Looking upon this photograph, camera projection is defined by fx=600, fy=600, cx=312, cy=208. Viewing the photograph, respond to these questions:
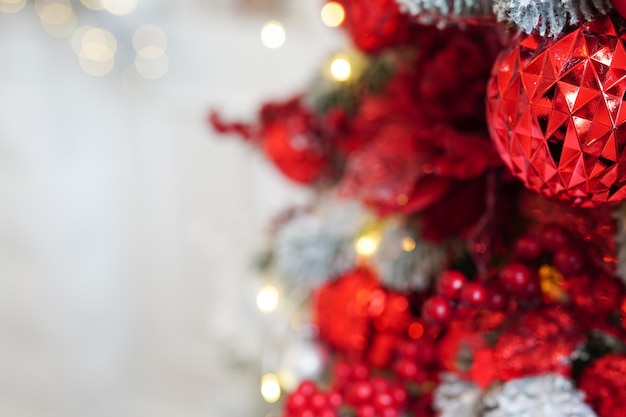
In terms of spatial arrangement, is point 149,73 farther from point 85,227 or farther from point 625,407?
point 625,407

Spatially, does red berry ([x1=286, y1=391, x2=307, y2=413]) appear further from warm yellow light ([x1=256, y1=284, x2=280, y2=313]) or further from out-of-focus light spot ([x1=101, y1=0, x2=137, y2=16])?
out-of-focus light spot ([x1=101, y1=0, x2=137, y2=16])

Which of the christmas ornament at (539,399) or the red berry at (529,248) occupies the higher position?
the red berry at (529,248)

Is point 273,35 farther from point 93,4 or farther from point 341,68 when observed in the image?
point 93,4

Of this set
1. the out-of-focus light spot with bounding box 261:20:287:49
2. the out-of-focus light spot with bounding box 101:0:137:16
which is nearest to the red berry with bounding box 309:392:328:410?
the out-of-focus light spot with bounding box 261:20:287:49

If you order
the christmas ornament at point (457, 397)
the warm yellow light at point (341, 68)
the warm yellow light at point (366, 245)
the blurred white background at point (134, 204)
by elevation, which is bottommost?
the blurred white background at point (134, 204)

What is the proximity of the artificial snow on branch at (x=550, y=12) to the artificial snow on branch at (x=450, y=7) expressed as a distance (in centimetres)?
6

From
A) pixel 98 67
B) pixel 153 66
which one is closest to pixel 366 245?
pixel 153 66

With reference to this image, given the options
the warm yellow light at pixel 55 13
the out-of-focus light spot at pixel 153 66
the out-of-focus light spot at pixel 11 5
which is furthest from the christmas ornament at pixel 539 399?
the out-of-focus light spot at pixel 11 5

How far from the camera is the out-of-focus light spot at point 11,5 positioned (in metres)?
1.43

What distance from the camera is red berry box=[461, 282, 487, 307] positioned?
0.39 m

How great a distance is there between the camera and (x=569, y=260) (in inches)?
15.1

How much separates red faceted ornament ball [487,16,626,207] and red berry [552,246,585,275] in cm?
7

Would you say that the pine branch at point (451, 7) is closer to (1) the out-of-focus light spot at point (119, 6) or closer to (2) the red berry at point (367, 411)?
(2) the red berry at point (367, 411)

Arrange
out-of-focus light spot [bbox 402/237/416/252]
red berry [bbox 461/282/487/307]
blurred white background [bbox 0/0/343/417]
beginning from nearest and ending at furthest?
red berry [bbox 461/282/487/307] → out-of-focus light spot [bbox 402/237/416/252] → blurred white background [bbox 0/0/343/417]
